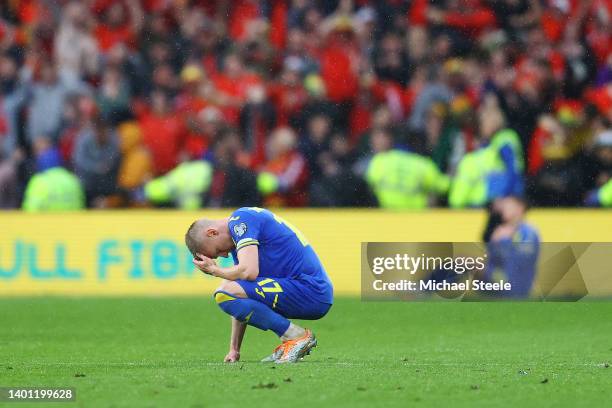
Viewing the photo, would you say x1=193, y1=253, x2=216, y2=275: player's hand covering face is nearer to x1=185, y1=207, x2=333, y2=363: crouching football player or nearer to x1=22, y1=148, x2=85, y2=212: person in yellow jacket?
x1=185, y1=207, x2=333, y2=363: crouching football player

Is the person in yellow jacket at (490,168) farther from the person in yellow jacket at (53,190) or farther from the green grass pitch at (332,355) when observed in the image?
the person in yellow jacket at (53,190)

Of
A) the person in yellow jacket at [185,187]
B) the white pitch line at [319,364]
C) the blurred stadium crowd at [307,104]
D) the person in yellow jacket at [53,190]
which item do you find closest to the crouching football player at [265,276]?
the white pitch line at [319,364]

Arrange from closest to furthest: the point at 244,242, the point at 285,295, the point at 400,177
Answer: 1. the point at 244,242
2. the point at 285,295
3. the point at 400,177

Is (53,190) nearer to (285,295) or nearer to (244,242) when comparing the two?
(285,295)

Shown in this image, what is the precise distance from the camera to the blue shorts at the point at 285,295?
9.80 metres

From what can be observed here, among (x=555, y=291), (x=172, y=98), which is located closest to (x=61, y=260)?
(x=172, y=98)

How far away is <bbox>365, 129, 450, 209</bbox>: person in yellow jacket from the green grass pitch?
5.27ft

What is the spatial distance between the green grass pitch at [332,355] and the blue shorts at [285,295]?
40cm

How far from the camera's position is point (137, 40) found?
20750 millimetres

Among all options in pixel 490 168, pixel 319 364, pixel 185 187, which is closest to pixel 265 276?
pixel 319 364

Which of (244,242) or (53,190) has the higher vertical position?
(53,190)

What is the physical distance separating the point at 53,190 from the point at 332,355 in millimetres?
8146

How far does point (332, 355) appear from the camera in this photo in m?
11.3

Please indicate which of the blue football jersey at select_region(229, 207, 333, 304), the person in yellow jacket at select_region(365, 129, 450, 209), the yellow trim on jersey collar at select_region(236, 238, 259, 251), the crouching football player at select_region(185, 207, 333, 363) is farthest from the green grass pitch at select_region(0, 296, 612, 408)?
the person in yellow jacket at select_region(365, 129, 450, 209)
